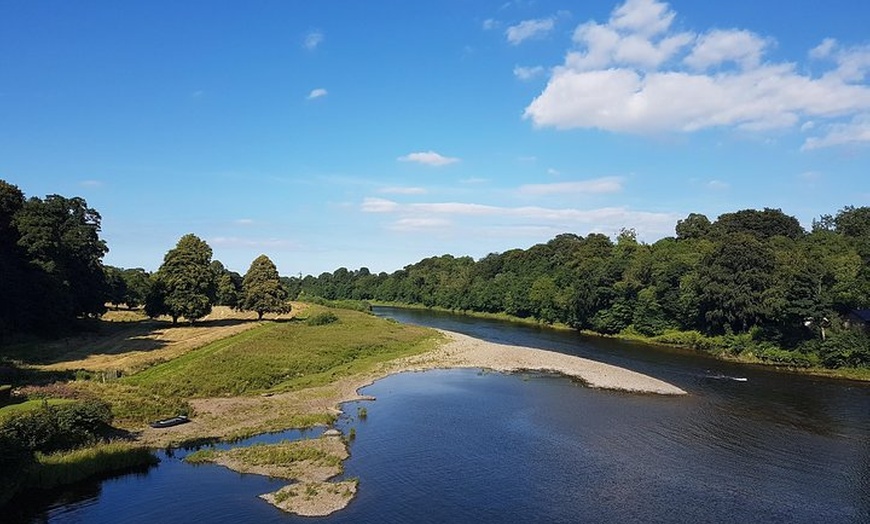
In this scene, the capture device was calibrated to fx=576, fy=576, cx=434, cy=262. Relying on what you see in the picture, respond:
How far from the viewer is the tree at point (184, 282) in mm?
86062

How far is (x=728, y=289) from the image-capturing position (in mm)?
79750

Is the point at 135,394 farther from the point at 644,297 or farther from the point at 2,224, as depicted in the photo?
the point at 644,297

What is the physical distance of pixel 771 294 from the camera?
7425cm

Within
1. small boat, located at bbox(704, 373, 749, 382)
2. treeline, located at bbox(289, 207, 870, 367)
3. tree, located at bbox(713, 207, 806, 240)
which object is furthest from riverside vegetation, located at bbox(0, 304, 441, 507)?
tree, located at bbox(713, 207, 806, 240)

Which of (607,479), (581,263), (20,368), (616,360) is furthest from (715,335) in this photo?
(20,368)

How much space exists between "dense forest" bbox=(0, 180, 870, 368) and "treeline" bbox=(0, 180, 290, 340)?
152mm

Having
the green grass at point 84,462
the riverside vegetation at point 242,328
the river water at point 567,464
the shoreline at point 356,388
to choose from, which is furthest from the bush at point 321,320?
the green grass at point 84,462

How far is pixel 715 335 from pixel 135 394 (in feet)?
253

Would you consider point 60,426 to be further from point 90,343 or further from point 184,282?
point 184,282

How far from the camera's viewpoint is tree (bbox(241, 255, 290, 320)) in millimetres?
99625

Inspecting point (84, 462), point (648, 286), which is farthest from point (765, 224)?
point (84, 462)

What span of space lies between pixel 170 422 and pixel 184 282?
51.6m

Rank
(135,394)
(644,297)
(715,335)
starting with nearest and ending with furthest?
(135,394), (715,335), (644,297)

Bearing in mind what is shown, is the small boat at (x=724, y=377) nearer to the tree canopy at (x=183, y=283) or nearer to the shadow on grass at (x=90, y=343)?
the shadow on grass at (x=90, y=343)
